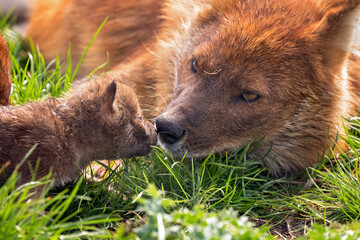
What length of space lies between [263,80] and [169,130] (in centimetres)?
83

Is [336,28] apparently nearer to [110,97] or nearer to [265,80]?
[265,80]

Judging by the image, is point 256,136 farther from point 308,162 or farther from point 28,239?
point 28,239

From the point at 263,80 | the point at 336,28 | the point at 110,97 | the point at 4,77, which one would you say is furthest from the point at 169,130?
the point at 336,28

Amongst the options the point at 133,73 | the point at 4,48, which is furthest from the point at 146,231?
the point at 133,73

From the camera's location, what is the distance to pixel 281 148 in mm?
4426

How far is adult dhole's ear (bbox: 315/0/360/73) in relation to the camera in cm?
405

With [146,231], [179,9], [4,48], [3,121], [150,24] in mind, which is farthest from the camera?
[150,24]

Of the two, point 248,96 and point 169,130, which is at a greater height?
point 248,96

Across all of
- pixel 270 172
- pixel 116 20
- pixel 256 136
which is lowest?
pixel 270 172

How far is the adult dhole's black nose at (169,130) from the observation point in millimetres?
3871

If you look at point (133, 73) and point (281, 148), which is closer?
point (281, 148)

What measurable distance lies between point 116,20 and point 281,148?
279 cm

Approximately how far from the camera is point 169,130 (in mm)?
3879

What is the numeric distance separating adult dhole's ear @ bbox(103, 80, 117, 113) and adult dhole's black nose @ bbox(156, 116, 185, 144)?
1.22 feet
